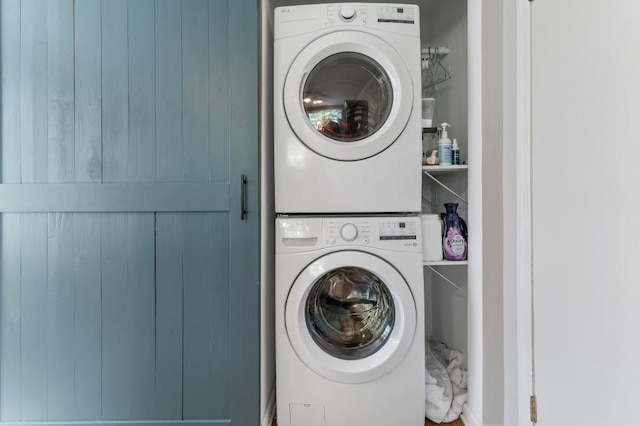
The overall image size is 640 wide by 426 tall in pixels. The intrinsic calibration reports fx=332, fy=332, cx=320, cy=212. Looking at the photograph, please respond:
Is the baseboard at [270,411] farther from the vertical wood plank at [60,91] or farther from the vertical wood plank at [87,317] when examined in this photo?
the vertical wood plank at [60,91]

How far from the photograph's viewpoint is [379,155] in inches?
53.2

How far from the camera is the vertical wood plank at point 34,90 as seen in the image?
127 cm

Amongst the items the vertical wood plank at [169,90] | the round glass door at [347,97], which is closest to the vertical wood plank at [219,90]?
the vertical wood plank at [169,90]

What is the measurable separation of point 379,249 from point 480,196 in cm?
45

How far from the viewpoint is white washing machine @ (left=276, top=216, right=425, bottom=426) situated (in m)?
1.30

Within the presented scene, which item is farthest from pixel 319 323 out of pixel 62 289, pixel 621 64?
pixel 621 64

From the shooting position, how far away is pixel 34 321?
1.28 metres

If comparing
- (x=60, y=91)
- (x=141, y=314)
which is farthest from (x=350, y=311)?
(x=60, y=91)

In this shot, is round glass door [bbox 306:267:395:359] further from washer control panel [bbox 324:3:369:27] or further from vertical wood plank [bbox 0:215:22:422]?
vertical wood plank [bbox 0:215:22:422]

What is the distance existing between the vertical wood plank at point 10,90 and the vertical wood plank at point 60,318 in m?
0.24

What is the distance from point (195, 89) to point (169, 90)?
10cm

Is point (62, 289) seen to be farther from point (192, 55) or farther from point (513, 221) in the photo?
point (513, 221)

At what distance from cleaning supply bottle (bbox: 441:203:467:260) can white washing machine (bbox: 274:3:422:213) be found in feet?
0.65

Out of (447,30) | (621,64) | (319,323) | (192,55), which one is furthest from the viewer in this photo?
(447,30)
